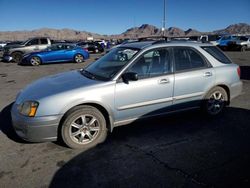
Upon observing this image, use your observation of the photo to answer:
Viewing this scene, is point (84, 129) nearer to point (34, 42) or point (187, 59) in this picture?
point (187, 59)

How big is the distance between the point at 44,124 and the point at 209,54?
3.48 meters

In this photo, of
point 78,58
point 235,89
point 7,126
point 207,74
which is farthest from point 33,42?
point 235,89

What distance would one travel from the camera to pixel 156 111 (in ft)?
13.7

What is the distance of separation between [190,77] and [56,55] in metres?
12.7

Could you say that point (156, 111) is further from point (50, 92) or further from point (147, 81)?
point (50, 92)

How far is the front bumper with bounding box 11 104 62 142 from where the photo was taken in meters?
3.35

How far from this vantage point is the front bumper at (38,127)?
3.35m

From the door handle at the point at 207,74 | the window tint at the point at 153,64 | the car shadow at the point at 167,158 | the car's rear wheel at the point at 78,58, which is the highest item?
the car's rear wheel at the point at 78,58

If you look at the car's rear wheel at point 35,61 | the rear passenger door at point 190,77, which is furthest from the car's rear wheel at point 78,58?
the rear passenger door at point 190,77

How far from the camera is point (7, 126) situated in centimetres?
456

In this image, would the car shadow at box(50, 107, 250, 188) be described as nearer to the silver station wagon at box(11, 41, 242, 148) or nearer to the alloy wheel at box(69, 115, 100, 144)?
the alloy wheel at box(69, 115, 100, 144)

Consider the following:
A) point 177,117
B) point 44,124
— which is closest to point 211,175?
point 177,117

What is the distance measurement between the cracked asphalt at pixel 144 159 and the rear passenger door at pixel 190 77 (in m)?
0.54

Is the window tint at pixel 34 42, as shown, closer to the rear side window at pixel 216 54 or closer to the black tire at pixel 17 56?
the black tire at pixel 17 56
